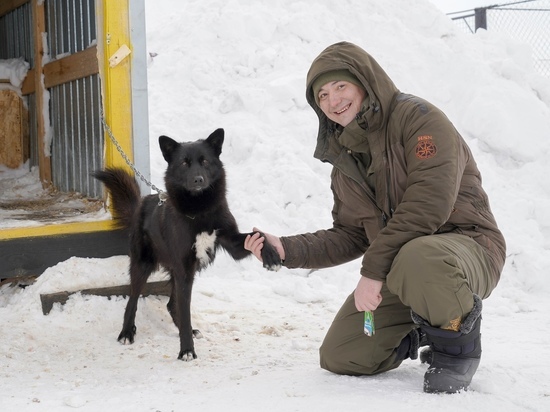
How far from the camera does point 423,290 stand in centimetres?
241

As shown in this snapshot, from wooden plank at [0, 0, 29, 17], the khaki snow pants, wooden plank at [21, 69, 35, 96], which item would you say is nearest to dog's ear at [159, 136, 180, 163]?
the khaki snow pants

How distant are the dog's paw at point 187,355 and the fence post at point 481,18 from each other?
8175 millimetres

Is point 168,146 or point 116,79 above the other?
point 116,79

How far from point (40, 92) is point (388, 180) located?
389cm

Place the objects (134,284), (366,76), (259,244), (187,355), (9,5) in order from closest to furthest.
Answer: (366,76) < (259,244) < (187,355) < (134,284) < (9,5)

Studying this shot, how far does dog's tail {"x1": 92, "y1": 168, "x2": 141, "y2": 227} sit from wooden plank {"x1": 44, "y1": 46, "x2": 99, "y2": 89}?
0.93 metres

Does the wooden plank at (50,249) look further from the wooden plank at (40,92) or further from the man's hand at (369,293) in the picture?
the man's hand at (369,293)

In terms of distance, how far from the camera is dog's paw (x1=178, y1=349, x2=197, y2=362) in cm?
327

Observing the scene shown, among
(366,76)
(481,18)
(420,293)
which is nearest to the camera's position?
(420,293)

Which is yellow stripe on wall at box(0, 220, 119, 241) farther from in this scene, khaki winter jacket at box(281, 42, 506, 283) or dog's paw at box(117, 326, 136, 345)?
khaki winter jacket at box(281, 42, 506, 283)

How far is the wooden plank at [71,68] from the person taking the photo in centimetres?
451

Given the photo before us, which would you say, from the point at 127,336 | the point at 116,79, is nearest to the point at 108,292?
the point at 127,336

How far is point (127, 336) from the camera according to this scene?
3.59 m

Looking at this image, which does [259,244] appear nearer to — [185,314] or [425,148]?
[185,314]
